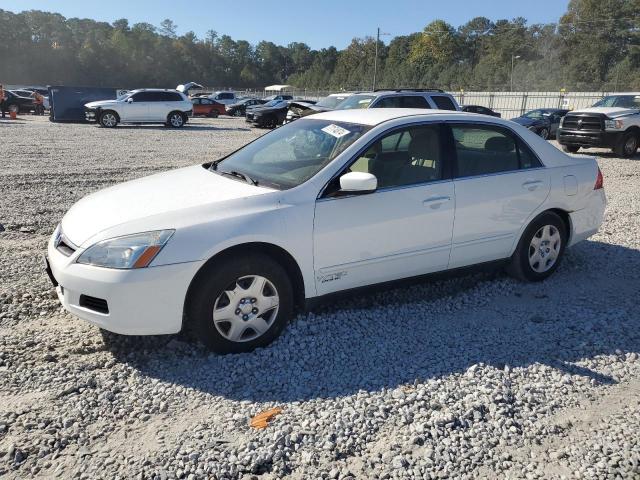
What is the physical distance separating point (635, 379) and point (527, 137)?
2368mm

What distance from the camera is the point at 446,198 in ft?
14.3

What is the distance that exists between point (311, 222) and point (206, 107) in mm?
34718

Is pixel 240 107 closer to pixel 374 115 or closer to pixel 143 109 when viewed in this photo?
pixel 143 109

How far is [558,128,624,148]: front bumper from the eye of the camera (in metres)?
15.1

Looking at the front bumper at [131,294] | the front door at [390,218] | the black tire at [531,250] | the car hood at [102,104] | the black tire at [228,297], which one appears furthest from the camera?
the car hood at [102,104]

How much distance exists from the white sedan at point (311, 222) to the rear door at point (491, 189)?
1 cm

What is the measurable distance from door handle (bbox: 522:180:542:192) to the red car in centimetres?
3374

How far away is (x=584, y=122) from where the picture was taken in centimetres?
1555

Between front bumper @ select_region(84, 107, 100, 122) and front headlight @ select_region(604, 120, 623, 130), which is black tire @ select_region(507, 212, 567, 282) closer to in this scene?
front headlight @ select_region(604, 120, 623, 130)

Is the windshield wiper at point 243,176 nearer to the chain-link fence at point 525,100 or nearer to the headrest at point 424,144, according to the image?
the headrest at point 424,144

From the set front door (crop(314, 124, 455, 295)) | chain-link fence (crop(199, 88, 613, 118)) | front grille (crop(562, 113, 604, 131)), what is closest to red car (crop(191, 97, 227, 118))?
chain-link fence (crop(199, 88, 613, 118))

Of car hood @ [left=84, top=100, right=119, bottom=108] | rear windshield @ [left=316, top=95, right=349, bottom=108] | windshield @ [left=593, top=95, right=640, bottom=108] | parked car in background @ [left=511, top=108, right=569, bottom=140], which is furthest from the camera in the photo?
car hood @ [left=84, top=100, right=119, bottom=108]

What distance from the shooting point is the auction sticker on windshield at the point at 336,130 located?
4.30 meters

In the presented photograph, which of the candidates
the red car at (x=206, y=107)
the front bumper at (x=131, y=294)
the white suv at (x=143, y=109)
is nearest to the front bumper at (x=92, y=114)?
the white suv at (x=143, y=109)
